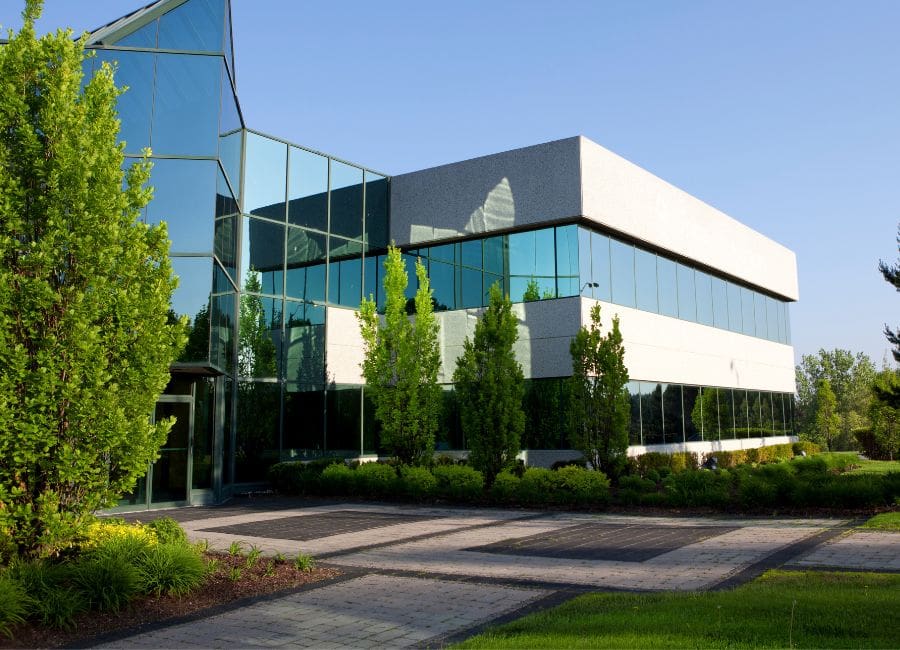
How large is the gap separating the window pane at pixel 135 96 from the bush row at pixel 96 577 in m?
11.3

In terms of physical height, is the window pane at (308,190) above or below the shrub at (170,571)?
above

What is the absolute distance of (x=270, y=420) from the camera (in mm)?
21828

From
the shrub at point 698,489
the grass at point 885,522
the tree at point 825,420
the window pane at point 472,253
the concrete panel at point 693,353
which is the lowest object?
the grass at point 885,522

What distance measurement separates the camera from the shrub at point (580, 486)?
17.4 m

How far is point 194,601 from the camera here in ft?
27.6

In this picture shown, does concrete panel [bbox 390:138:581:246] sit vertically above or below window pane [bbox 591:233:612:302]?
above

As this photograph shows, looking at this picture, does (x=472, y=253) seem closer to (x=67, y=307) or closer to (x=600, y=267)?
(x=600, y=267)

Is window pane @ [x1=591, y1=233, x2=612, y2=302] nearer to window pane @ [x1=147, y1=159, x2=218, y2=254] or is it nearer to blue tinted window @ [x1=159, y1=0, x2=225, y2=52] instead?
window pane @ [x1=147, y1=159, x2=218, y2=254]

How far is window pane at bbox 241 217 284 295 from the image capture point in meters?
21.7

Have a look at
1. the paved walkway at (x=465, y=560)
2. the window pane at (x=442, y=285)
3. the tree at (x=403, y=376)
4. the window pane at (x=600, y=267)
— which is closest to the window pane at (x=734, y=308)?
the window pane at (x=600, y=267)

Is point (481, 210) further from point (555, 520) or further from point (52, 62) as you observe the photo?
point (52, 62)

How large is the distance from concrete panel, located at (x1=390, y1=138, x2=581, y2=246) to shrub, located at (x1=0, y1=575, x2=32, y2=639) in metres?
17.5

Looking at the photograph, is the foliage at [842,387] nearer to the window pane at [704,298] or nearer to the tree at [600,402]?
the window pane at [704,298]

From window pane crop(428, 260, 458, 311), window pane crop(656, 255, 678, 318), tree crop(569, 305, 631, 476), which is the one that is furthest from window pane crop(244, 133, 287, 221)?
window pane crop(656, 255, 678, 318)
